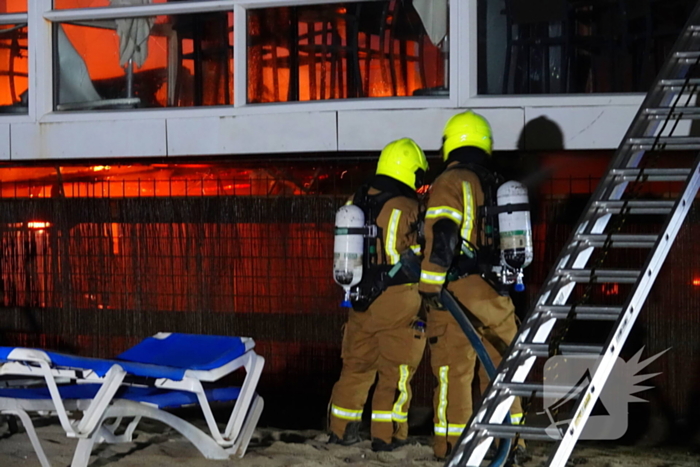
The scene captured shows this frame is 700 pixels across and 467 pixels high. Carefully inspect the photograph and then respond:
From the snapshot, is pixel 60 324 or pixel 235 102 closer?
pixel 235 102

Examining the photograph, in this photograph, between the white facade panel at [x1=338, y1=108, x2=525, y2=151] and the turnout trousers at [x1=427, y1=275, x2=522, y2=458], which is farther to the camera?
the white facade panel at [x1=338, y1=108, x2=525, y2=151]

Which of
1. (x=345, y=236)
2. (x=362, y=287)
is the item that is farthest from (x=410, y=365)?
(x=345, y=236)

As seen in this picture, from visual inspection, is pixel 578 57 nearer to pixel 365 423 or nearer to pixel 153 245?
pixel 365 423

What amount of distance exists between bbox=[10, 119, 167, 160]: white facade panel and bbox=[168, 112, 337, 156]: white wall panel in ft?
0.55

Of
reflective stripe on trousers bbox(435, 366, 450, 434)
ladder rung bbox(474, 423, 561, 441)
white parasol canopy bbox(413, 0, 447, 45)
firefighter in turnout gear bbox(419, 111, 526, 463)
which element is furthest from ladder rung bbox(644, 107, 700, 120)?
white parasol canopy bbox(413, 0, 447, 45)

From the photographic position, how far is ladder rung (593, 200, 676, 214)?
3.75m

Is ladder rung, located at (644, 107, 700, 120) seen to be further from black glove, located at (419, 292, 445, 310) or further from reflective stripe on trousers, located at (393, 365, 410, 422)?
reflective stripe on trousers, located at (393, 365, 410, 422)

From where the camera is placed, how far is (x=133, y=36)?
287 inches

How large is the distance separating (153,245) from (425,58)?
2598 mm

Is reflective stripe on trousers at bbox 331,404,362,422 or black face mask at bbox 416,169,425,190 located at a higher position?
black face mask at bbox 416,169,425,190

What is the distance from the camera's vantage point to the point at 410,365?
578cm

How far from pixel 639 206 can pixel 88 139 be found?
4.73 metres

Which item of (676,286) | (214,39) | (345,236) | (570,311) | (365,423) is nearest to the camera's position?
(570,311)

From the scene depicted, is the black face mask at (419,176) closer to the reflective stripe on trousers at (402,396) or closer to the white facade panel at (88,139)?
the reflective stripe on trousers at (402,396)
